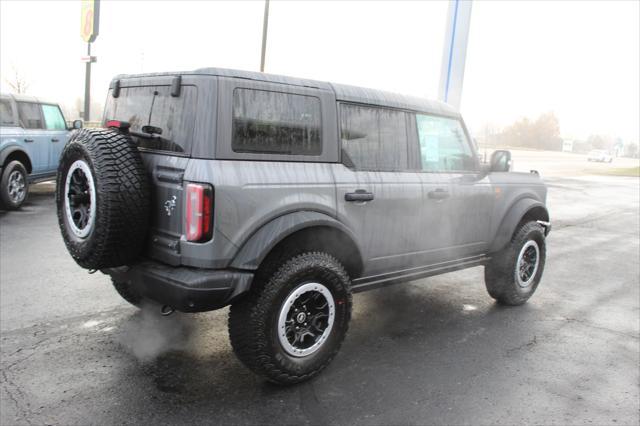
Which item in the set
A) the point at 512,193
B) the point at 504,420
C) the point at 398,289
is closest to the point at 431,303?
the point at 398,289

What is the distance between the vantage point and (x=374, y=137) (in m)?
3.83

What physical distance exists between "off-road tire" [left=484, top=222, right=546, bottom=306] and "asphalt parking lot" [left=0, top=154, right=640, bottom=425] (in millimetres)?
147

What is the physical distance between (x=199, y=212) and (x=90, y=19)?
1975 cm

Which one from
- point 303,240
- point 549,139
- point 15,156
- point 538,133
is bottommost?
point 303,240

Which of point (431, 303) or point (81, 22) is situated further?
point (81, 22)

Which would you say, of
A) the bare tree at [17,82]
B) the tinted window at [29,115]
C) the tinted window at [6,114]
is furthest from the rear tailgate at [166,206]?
the bare tree at [17,82]

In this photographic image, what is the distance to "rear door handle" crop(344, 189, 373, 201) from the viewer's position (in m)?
3.49

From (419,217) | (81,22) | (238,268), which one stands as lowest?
(238,268)

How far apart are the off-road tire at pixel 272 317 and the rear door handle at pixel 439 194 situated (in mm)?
1237

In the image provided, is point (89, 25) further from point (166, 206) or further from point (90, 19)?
point (166, 206)

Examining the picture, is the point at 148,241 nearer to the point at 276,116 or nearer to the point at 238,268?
the point at 238,268

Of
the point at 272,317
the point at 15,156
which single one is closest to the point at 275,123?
the point at 272,317

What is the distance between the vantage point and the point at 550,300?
214 inches

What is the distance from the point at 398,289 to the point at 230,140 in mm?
3181
